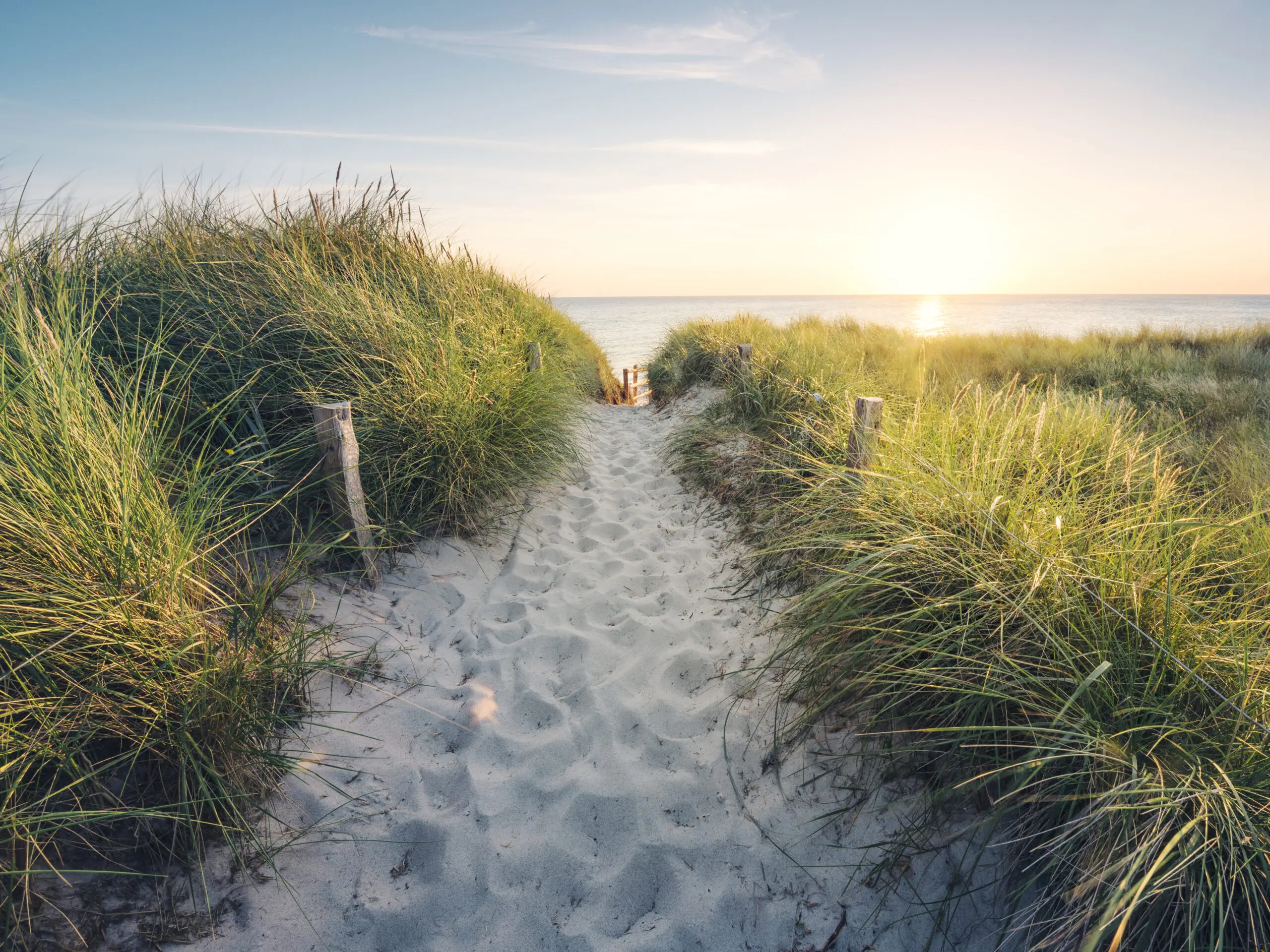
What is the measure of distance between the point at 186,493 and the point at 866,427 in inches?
138

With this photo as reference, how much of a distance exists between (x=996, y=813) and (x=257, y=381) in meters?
4.42

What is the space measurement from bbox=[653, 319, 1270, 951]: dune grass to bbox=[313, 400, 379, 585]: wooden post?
2.38 meters

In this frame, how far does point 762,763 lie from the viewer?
2.35m

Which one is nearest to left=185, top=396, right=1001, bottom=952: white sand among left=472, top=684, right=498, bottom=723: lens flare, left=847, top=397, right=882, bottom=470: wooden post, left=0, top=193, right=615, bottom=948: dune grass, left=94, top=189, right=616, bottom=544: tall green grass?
left=472, top=684, right=498, bottom=723: lens flare

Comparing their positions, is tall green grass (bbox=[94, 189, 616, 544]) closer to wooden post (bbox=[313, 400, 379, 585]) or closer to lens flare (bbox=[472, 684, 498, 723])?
wooden post (bbox=[313, 400, 379, 585])

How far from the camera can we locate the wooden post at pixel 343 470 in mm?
3223

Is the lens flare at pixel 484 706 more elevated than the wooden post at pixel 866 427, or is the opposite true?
the wooden post at pixel 866 427

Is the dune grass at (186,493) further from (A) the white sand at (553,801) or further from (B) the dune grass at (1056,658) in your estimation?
(B) the dune grass at (1056,658)

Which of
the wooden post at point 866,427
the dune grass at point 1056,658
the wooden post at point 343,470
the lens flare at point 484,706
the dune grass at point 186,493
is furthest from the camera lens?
the wooden post at point 866,427

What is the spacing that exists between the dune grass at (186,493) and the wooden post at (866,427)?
2.59m

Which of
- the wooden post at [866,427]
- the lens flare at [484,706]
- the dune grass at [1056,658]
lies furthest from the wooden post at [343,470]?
the wooden post at [866,427]

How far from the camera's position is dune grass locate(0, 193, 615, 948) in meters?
1.76

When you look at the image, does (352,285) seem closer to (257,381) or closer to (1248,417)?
(257,381)

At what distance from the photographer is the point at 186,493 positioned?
2.50 m
